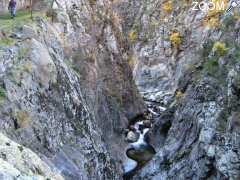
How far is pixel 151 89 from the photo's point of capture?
71625 mm

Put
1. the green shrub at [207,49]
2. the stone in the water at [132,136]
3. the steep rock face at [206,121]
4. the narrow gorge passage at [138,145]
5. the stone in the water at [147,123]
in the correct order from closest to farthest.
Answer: the steep rock face at [206,121], the narrow gorge passage at [138,145], the green shrub at [207,49], the stone in the water at [132,136], the stone in the water at [147,123]

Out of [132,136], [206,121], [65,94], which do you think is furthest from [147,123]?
[65,94]

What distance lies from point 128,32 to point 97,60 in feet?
149

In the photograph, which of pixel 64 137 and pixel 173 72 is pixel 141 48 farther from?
pixel 64 137

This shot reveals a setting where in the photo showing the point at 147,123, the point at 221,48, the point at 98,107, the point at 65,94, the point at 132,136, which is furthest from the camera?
the point at 147,123

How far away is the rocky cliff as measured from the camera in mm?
23078

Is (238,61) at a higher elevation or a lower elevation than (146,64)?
higher

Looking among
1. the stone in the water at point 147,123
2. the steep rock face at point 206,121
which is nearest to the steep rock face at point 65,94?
the stone in the water at point 147,123

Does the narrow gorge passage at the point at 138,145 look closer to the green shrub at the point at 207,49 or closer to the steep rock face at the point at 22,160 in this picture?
the green shrub at the point at 207,49

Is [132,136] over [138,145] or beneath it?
over

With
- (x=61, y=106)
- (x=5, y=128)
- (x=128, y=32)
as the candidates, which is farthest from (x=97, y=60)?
(x=128, y=32)

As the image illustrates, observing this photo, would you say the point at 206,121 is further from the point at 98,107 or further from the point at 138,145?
the point at 138,145

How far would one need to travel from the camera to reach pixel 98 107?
128ft

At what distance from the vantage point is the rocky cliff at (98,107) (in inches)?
909
